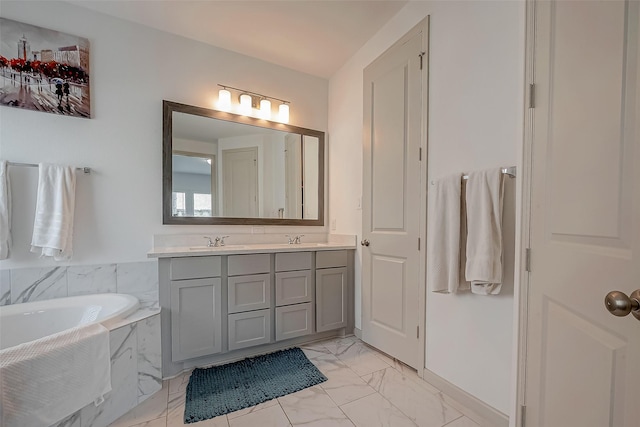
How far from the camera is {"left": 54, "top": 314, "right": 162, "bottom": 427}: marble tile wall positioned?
4.32 feet

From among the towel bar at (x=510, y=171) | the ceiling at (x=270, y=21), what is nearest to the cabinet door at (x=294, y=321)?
the towel bar at (x=510, y=171)

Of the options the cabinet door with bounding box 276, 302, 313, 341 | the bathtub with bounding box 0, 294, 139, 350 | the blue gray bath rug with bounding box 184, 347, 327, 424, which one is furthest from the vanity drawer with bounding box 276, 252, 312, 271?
the bathtub with bounding box 0, 294, 139, 350

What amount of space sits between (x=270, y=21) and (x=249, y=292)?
2.20 m

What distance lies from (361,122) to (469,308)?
1.78m

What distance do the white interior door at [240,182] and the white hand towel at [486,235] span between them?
1888 mm

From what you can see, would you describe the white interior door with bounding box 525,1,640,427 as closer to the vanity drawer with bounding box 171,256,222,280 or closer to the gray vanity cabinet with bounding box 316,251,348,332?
the gray vanity cabinet with bounding box 316,251,348,332

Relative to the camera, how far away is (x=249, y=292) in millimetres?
2057

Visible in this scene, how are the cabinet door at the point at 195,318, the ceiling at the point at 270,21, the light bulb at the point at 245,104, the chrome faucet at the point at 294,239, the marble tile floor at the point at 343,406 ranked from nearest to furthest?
the marble tile floor at the point at 343,406
the cabinet door at the point at 195,318
the ceiling at the point at 270,21
the light bulb at the point at 245,104
the chrome faucet at the point at 294,239

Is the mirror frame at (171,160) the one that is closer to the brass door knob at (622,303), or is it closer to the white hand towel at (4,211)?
the white hand towel at (4,211)

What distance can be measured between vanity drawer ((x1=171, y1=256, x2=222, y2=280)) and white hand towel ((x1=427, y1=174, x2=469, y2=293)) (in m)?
1.53

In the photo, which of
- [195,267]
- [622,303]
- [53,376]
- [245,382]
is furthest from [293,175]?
[622,303]

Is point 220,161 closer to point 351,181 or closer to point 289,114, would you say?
point 289,114

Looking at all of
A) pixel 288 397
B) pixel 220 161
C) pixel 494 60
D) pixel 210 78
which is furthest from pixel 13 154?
pixel 494 60

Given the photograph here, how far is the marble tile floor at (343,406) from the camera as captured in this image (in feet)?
4.61
